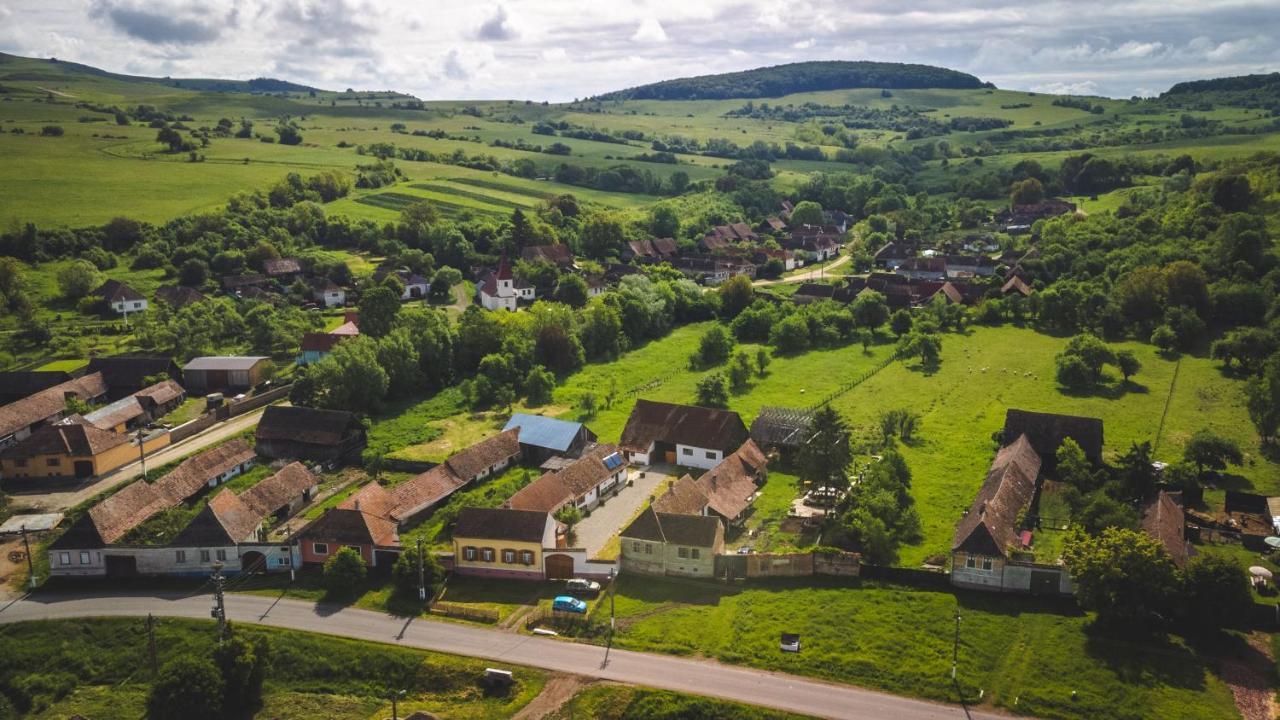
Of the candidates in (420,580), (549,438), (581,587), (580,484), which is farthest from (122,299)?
(581,587)

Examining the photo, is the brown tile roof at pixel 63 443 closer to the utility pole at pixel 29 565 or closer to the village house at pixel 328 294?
the utility pole at pixel 29 565

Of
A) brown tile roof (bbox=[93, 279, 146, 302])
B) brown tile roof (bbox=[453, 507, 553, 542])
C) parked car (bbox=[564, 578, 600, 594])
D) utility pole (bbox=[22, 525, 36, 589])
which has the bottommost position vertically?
parked car (bbox=[564, 578, 600, 594])

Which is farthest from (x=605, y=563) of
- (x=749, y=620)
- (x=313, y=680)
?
(x=313, y=680)

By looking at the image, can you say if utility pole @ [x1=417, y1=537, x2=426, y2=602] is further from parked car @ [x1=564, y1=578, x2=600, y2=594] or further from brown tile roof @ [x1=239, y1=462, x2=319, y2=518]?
brown tile roof @ [x1=239, y1=462, x2=319, y2=518]

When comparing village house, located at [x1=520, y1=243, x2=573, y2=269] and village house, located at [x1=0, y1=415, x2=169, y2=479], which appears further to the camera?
village house, located at [x1=520, y1=243, x2=573, y2=269]

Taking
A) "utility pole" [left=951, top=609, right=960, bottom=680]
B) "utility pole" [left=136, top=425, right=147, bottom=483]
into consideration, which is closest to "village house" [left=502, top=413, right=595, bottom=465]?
"utility pole" [left=136, top=425, right=147, bottom=483]

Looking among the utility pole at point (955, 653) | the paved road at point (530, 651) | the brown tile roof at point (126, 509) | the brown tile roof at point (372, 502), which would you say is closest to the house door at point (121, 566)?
the brown tile roof at point (126, 509)
